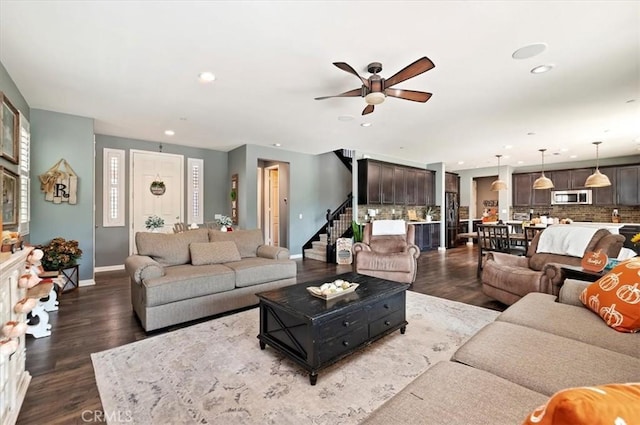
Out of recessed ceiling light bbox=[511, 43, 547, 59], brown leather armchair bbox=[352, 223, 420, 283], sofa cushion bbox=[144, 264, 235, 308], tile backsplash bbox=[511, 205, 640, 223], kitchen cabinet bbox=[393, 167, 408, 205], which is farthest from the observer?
kitchen cabinet bbox=[393, 167, 408, 205]

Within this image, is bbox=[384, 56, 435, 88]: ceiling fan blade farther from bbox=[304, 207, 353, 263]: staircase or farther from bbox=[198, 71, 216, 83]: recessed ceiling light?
bbox=[304, 207, 353, 263]: staircase

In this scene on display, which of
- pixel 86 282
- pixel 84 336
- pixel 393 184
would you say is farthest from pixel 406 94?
pixel 86 282

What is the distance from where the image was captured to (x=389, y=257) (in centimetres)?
457

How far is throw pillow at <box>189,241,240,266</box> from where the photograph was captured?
3566mm

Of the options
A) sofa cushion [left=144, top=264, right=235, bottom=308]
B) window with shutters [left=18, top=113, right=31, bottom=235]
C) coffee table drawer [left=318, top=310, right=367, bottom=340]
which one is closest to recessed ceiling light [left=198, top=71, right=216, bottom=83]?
sofa cushion [left=144, top=264, right=235, bottom=308]

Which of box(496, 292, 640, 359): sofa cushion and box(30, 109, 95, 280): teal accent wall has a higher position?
box(30, 109, 95, 280): teal accent wall

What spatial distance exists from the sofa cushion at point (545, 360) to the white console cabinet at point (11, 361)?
2306mm

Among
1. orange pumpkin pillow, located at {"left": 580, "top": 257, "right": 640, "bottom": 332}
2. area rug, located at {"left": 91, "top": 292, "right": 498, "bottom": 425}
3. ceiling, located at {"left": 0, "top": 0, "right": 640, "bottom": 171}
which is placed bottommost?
area rug, located at {"left": 91, "top": 292, "right": 498, "bottom": 425}

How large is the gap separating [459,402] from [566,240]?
3.67m

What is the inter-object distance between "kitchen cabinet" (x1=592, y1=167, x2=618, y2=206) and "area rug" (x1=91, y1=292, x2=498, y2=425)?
8049mm

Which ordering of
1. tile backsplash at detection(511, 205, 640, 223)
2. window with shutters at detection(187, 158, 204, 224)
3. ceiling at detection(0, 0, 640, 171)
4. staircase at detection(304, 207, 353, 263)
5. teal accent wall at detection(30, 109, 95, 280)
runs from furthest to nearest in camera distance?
tile backsplash at detection(511, 205, 640, 223)
staircase at detection(304, 207, 353, 263)
window with shutters at detection(187, 158, 204, 224)
teal accent wall at detection(30, 109, 95, 280)
ceiling at detection(0, 0, 640, 171)

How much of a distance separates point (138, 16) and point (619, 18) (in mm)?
3660

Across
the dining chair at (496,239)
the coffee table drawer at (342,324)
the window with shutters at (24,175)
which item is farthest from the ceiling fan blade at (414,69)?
the window with shutters at (24,175)

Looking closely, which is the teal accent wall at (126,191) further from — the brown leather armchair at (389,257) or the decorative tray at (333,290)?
the decorative tray at (333,290)
